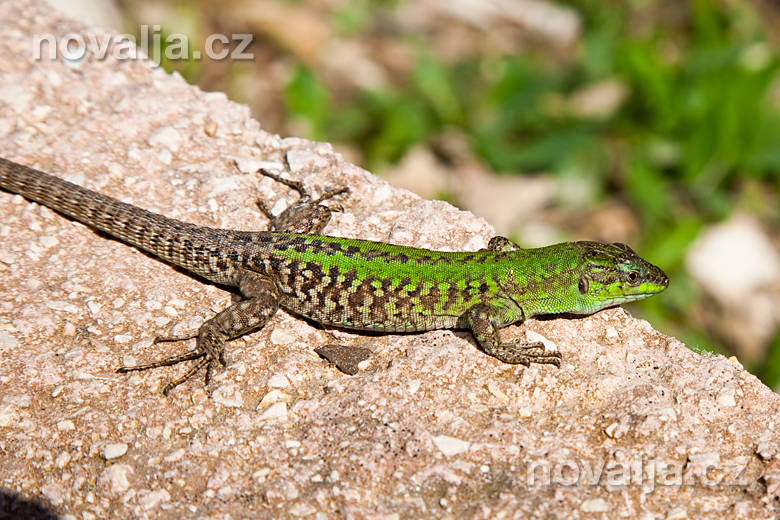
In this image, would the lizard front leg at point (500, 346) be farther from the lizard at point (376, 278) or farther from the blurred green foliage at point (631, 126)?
the blurred green foliage at point (631, 126)

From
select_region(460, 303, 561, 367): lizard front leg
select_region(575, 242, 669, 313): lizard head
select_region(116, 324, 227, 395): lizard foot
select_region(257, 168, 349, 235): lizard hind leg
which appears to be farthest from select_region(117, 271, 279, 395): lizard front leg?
select_region(575, 242, 669, 313): lizard head

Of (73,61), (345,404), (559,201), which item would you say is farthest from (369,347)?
(559,201)

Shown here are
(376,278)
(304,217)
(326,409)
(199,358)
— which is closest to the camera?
(326,409)

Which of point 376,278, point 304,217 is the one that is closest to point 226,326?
point 376,278

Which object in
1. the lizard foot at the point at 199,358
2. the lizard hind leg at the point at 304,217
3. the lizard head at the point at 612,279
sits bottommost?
the lizard foot at the point at 199,358

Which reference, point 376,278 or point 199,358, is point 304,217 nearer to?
point 376,278

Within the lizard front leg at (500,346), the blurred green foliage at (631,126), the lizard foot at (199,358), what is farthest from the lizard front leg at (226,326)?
the blurred green foliage at (631,126)

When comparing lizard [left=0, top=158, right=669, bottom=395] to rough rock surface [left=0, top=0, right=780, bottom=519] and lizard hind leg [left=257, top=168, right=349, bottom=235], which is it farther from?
lizard hind leg [left=257, top=168, right=349, bottom=235]
